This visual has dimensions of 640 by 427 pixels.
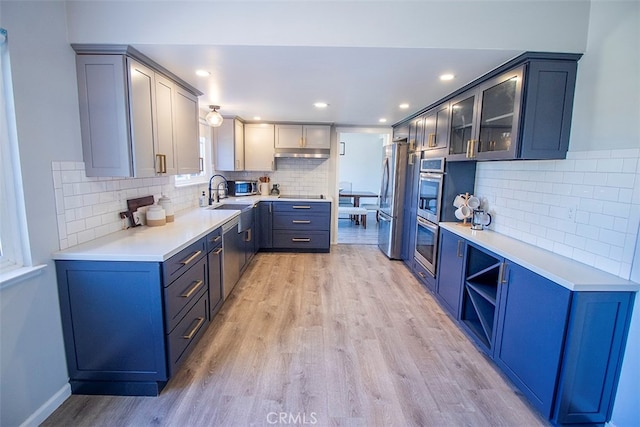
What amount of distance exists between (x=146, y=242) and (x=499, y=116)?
105 inches

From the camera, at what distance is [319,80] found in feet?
8.52

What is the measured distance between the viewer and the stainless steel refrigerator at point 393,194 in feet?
14.1

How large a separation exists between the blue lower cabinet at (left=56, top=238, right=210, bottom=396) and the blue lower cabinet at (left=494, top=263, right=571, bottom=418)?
216cm

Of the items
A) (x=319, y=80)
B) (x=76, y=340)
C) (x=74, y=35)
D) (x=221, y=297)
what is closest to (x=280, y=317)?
(x=221, y=297)

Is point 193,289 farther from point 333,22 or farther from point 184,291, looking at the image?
point 333,22

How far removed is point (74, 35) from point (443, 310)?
362 centimetres

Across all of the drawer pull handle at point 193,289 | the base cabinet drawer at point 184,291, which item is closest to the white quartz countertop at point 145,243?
the base cabinet drawer at point 184,291

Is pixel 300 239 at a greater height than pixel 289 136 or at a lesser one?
lesser

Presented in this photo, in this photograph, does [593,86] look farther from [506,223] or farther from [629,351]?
[629,351]

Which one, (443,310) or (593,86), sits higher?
(593,86)

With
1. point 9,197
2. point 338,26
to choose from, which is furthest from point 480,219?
point 9,197

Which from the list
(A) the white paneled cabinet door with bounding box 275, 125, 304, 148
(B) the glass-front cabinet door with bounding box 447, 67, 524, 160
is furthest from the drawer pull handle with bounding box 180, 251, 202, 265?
(A) the white paneled cabinet door with bounding box 275, 125, 304, 148

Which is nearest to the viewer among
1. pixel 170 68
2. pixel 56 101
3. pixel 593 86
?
pixel 56 101

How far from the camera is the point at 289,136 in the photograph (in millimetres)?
4988
